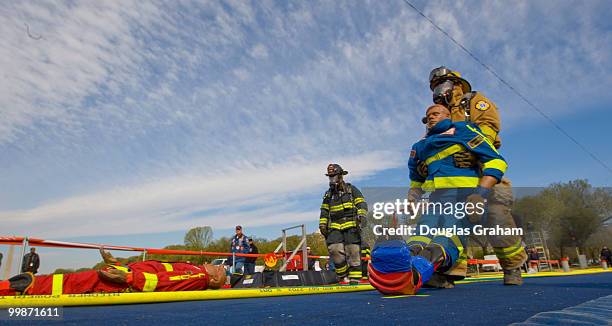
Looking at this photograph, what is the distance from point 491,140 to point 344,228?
3059 millimetres

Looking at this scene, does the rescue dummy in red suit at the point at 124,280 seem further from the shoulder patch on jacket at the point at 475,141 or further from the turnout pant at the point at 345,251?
the shoulder patch on jacket at the point at 475,141

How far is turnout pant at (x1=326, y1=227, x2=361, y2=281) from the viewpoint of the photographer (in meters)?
5.77

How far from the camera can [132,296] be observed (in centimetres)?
275

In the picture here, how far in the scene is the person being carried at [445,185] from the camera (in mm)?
2350

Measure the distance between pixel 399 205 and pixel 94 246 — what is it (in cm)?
558

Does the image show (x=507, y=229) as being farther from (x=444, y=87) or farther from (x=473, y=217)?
(x=444, y=87)

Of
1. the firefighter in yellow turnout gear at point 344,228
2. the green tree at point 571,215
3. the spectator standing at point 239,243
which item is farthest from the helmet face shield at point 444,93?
the green tree at point 571,215

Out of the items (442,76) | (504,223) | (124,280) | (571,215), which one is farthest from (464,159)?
(571,215)

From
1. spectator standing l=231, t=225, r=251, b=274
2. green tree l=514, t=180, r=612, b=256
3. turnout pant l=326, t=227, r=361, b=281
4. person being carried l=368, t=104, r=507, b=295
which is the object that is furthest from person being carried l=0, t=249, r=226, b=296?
green tree l=514, t=180, r=612, b=256

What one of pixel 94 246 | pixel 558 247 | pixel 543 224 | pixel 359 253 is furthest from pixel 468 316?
pixel 558 247

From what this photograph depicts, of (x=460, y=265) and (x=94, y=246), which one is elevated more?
(x=94, y=246)

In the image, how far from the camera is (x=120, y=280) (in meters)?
3.36

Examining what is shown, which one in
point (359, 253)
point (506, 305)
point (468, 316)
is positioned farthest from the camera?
point (359, 253)

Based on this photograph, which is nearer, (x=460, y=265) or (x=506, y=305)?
(x=506, y=305)
